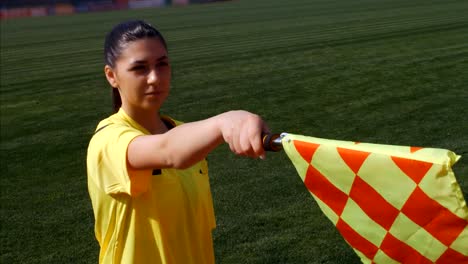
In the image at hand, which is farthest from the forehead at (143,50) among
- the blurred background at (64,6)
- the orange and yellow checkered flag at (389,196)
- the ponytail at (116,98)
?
the blurred background at (64,6)

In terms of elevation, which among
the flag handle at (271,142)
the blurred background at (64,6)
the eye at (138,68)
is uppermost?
the eye at (138,68)

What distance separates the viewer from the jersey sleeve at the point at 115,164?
64.6 inches

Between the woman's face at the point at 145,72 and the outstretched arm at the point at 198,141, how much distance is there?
0.17 meters

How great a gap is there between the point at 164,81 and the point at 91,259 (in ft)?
9.57

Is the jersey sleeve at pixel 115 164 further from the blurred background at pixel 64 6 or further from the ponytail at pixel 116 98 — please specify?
the blurred background at pixel 64 6

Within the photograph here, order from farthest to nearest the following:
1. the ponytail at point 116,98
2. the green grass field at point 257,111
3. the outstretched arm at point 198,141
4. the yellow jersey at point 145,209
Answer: the green grass field at point 257,111, the ponytail at point 116,98, the yellow jersey at point 145,209, the outstretched arm at point 198,141

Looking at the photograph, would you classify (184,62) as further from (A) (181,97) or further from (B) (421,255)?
(B) (421,255)

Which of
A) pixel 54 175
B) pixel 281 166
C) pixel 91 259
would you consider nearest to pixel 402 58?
pixel 281 166

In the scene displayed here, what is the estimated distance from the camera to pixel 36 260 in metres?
4.36

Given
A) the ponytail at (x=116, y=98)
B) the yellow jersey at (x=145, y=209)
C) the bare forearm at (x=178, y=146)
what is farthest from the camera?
the ponytail at (x=116, y=98)

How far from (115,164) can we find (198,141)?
1.08ft

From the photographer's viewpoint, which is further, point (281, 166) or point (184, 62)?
point (184, 62)

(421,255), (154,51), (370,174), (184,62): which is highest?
(154,51)

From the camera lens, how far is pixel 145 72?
1730mm
